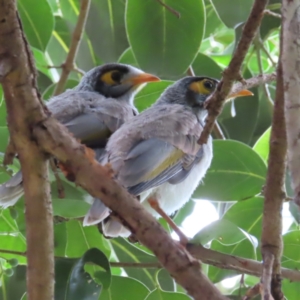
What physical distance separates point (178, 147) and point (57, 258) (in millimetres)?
606

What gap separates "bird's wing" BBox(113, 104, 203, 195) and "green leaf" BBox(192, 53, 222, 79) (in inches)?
23.0

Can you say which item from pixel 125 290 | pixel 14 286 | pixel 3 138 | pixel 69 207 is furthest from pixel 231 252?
pixel 3 138

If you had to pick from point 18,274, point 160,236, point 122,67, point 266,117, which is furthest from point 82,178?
point 266,117

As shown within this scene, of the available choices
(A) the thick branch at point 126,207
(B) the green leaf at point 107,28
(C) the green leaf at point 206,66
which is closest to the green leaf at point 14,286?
(A) the thick branch at point 126,207

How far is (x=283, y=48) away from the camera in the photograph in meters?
1.08

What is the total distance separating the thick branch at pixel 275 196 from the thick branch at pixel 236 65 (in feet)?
0.51

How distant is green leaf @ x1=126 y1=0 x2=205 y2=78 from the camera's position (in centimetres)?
263

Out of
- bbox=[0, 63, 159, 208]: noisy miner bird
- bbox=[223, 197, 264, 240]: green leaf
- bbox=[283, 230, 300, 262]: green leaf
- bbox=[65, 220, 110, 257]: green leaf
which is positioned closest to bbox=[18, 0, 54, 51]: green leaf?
bbox=[0, 63, 159, 208]: noisy miner bird

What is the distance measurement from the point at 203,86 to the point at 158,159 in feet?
2.93

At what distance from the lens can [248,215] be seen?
2.39 meters

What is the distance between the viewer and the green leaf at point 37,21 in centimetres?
285

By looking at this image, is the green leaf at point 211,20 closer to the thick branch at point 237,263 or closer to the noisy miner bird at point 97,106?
the noisy miner bird at point 97,106

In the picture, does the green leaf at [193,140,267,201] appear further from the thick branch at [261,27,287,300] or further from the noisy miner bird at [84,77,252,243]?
the thick branch at [261,27,287,300]

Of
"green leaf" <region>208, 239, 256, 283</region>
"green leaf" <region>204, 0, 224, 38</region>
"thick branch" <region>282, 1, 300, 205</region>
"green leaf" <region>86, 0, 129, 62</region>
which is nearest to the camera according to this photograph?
"thick branch" <region>282, 1, 300, 205</region>
